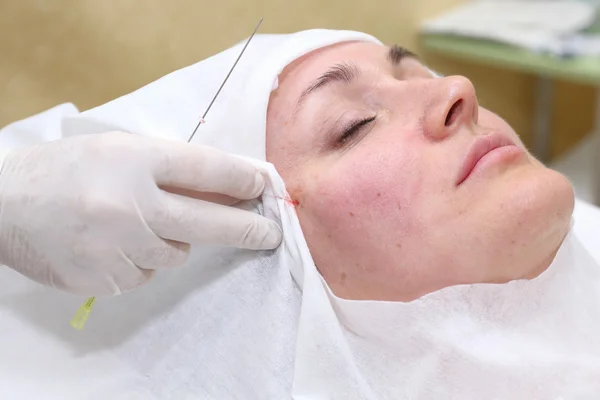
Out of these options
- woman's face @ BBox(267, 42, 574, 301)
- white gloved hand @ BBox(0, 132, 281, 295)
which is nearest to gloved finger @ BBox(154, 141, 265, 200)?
white gloved hand @ BBox(0, 132, 281, 295)

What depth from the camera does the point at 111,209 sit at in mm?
962

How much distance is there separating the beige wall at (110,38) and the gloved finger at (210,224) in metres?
0.73

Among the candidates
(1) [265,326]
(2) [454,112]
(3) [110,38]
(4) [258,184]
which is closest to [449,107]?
(2) [454,112]

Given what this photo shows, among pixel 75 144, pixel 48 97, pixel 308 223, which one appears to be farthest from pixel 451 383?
pixel 48 97

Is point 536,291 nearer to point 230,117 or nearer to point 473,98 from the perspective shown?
point 473,98

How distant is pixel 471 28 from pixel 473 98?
53.5 inches

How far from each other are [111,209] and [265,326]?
32cm

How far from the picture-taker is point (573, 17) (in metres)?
2.30

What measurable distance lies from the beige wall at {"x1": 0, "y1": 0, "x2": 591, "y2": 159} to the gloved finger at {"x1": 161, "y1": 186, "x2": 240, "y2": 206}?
2.22 feet

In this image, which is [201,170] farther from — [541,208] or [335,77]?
[541,208]

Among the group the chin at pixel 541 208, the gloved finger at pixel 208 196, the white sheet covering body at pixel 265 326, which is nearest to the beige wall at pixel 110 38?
the white sheet covering body at pixel 265 326

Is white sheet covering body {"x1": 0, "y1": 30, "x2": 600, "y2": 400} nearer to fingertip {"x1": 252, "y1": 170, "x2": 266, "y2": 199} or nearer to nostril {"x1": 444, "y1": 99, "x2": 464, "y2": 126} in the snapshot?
fingertip {"x1": 252, "y1": 170, "x2": 266, "y2": 199}

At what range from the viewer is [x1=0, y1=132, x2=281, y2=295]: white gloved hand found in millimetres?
975

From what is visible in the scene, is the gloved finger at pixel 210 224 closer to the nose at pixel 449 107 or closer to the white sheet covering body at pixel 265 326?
the white sheet covering body at pixel 265 326
